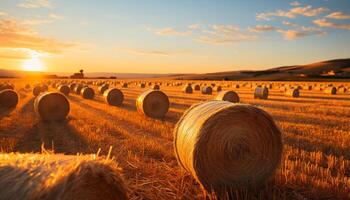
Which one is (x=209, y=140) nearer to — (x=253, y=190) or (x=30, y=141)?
(x=253, y=190)

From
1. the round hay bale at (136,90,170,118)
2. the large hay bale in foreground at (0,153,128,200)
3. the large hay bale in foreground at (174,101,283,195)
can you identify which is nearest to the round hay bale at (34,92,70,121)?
the round hay bale at (136,90,170,118)

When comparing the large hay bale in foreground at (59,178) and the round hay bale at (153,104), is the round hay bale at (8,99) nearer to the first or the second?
the round hay bale at (153,104)

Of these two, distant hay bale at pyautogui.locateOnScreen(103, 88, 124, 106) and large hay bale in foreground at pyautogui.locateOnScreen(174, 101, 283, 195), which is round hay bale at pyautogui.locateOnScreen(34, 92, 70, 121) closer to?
distant hay bale at pyautogui.locateOnScreen(103, 88, 124, 106)

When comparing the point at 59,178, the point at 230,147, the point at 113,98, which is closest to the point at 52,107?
the point at 113,98

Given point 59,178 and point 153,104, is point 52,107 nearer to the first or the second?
point 153,104

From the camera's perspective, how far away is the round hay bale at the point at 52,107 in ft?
44.5

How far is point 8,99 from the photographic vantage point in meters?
18.3

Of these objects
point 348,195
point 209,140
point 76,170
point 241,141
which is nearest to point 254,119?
point 241,141

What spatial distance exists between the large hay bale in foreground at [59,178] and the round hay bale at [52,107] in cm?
1110

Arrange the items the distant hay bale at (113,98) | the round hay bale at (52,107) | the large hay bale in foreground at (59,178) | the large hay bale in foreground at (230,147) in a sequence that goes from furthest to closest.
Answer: the distant hay bale at (113,98)
the round hay bale at (52,107)
the large hay bale in foreground at (230,147)
the large hay bale in foreground at (59,178)

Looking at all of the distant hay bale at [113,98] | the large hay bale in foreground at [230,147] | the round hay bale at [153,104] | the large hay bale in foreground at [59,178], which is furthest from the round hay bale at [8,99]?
the large hay bale in foreground at [59,178]

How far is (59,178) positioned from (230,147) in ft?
11.0

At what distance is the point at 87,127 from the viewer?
11258 mm

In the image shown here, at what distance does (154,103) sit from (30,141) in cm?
658
